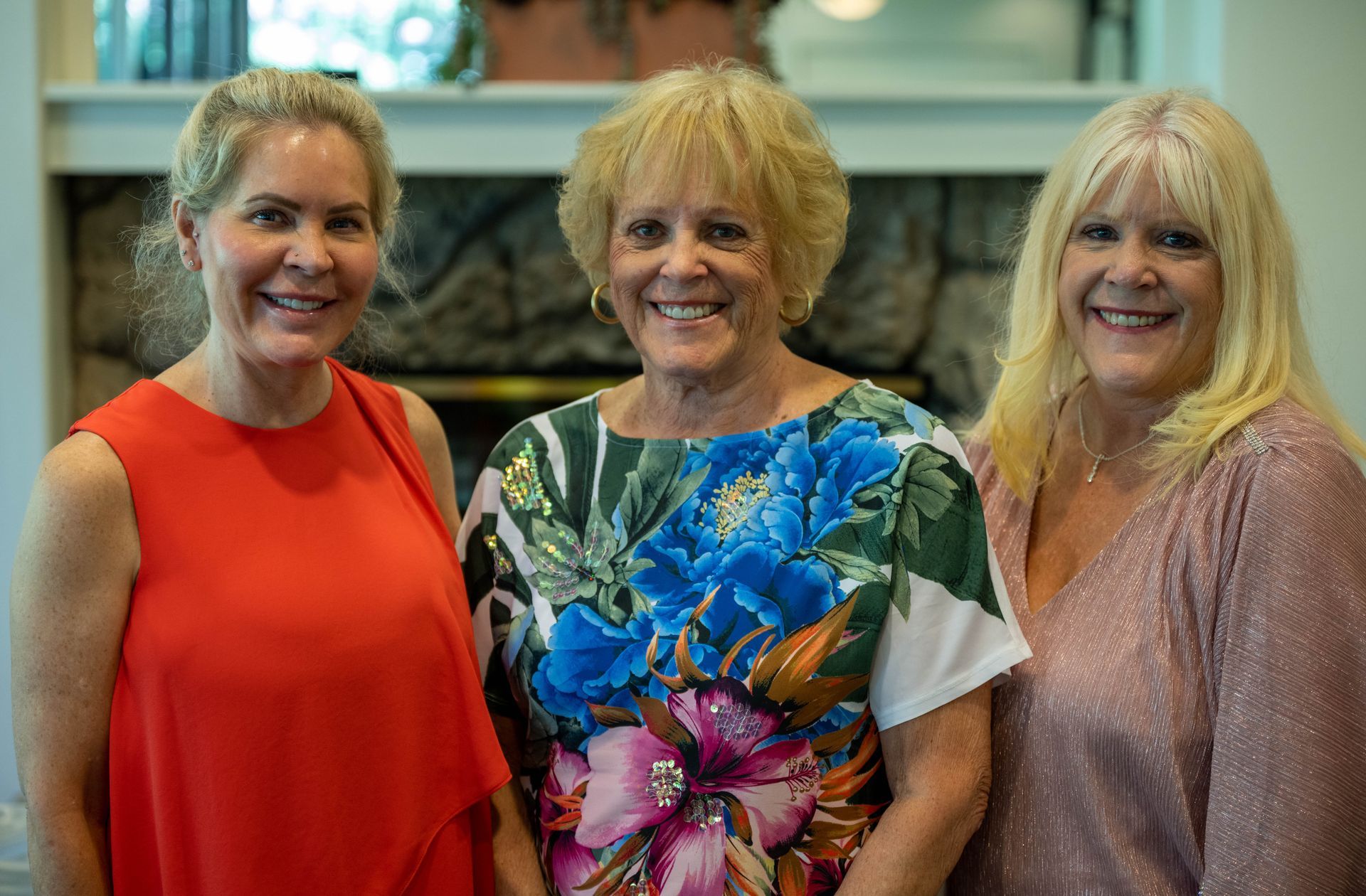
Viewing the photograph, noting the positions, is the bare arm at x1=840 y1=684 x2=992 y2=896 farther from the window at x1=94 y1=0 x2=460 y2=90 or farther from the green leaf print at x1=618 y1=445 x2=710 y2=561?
the window at x1=94 y1=0 x2=460 y2=90

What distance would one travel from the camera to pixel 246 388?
130cm

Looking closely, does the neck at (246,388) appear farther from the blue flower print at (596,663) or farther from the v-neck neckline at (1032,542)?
the v-neck neckline at (1032,542)

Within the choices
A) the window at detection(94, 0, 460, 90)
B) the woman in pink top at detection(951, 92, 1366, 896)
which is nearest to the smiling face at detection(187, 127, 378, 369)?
the woman in pink top at detection(951, 92, 1366, 896)

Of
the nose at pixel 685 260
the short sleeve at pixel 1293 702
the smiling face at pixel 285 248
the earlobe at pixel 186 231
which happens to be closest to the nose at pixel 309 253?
the smiling face at pixel 285 248

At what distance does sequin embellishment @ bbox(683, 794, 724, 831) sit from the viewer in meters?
1.30

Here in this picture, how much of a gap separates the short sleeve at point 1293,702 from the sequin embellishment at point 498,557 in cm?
84

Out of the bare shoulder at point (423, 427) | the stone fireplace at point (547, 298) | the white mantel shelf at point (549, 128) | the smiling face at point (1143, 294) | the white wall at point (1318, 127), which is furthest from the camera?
the stone fireplace at point (547, 298)

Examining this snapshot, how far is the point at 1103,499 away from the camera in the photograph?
4.76ft

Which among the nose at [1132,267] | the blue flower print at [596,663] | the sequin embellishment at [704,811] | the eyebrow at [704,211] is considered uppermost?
the eyebrow at [704,211]

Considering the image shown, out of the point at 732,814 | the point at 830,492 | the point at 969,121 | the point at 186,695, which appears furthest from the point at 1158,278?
the point at 969,121

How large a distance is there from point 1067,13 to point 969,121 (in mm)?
1016

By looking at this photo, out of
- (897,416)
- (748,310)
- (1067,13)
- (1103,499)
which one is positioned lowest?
(1103,499)

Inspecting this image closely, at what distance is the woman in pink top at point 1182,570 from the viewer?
1.19 meters

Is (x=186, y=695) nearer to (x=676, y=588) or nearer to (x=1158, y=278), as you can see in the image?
(x=676, y=588)
